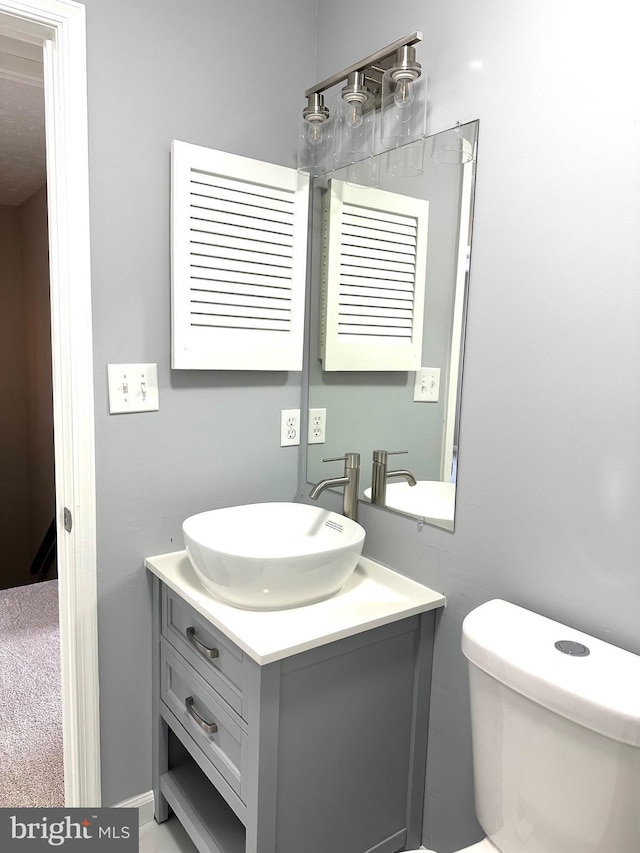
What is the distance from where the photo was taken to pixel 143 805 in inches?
65.3

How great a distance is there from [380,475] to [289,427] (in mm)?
367

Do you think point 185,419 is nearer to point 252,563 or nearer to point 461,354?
point 252,563

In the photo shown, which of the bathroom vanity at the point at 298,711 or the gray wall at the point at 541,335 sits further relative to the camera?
the bathroom vanity at the point at 298,711

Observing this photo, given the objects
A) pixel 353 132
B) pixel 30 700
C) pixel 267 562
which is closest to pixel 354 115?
pixel 353 132

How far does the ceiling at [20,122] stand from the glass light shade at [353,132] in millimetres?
772

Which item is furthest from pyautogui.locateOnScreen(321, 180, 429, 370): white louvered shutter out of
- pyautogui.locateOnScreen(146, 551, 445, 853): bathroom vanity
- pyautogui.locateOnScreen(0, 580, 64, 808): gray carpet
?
pyautogui.locateOnScreen(0, 580, 64, 808): gray carpet

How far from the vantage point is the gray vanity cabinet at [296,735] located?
121 cm

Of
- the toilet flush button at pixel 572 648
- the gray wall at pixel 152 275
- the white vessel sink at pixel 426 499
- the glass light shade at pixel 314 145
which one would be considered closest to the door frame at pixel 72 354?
the gray wall at pixel 152 275

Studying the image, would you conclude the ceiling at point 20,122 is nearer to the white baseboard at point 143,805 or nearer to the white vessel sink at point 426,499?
the white vessel sink at point 426,499

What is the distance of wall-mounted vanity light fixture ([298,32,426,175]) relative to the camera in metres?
1.40

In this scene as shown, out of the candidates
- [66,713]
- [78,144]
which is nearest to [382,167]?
[78,144]

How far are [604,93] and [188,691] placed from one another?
159cm

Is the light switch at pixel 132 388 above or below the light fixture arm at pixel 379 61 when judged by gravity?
below

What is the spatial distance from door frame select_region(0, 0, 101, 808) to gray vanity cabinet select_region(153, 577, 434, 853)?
0.18 m
